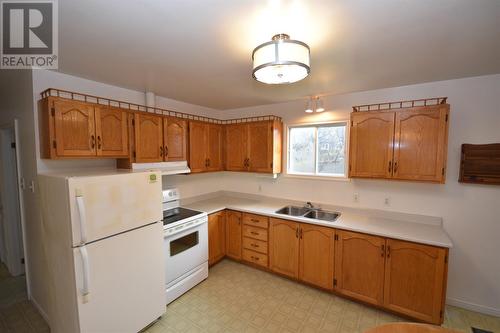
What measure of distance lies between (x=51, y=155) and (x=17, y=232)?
81.1 inches

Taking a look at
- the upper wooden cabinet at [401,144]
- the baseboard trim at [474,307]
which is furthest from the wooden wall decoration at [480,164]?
the baseboard trim at [474,307]

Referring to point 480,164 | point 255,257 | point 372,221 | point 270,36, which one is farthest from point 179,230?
point 480,164

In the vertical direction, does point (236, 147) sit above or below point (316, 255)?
above

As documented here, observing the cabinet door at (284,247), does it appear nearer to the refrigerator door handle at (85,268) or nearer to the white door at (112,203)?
the white door at (112,203)

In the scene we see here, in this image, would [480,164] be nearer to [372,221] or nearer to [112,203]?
[372,221]

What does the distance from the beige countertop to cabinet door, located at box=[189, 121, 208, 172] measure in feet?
2.07

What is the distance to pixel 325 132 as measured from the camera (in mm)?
3072

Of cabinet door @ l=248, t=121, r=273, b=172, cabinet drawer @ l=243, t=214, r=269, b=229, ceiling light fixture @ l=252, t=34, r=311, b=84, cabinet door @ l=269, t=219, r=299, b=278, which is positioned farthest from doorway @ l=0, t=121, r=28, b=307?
ceiling light fixture @ l=252, t=34, r=311, b=84

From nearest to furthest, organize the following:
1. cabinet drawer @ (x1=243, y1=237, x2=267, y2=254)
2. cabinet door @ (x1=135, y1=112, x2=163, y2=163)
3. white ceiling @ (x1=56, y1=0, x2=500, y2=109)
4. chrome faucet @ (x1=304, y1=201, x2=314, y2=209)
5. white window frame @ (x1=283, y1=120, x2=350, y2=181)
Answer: white ceiling @ (x1=56, y1=0, x2=500, y2=109), cabinet door @ (x1=135, y1=112, x2=163, y2=163), white window frame @ (x1=283, y1=120, x2=350, y2=181), cabinet drawer @ (x1=243, y1=237, x2=267, y2=254), chrome faucet @ (x1=304, y1=201, x2=314, y2=209)

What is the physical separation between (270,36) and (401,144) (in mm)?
1807

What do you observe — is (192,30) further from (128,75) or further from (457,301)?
(457,301)

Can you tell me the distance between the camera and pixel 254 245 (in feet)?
9.93

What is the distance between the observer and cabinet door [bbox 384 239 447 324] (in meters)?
1.95

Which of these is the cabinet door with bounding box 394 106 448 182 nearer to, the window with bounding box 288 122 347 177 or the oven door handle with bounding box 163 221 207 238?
the window with bounding box 288 122 347 177
